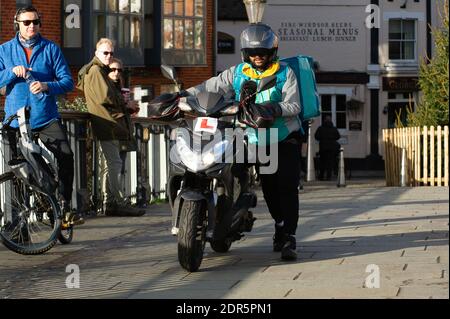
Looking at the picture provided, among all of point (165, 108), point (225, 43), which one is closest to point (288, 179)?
point (165, 108)

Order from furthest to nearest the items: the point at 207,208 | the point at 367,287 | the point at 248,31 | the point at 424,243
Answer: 1. the point at 424,243
2. the point at 248,31
3. the point at 207,208
4. the point at 367,287

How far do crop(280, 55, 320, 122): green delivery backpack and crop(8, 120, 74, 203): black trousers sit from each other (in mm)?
1953

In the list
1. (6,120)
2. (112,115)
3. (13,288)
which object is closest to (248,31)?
(6,120)

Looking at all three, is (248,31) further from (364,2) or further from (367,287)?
(364,2)

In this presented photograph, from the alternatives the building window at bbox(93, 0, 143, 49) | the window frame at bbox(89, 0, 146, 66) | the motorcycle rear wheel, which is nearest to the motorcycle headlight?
the motorcycle rear wheel

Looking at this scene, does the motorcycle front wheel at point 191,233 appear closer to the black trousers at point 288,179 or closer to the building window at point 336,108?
the black trousers at point 288,179

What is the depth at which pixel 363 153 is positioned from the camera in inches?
1650

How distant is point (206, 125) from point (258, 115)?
40 cm

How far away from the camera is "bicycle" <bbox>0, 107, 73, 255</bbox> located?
28.7ft

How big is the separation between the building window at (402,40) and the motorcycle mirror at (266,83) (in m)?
34.9

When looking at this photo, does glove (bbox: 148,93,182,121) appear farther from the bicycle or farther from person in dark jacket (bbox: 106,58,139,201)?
person in dark jacket (bbox: 106,58,139,201)

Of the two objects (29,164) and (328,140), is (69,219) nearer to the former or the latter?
(29,164)

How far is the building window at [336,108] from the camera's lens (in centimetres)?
4181

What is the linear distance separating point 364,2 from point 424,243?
110 feet
